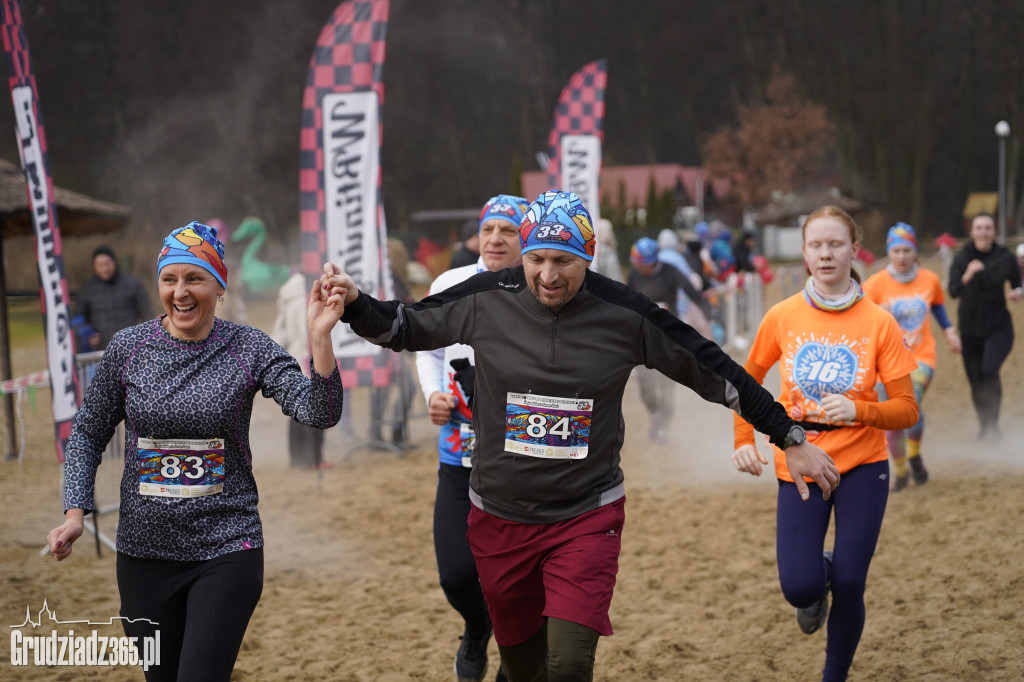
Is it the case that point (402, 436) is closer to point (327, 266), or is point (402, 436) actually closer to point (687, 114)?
point (327, 266)

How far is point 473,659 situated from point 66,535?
6.61 ft

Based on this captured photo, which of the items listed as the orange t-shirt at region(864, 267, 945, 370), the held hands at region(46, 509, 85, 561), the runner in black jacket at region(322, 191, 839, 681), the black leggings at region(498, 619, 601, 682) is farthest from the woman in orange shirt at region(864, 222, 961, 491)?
the held hands at region(46, 509, 85, 561)

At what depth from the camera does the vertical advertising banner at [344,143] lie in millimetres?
8375

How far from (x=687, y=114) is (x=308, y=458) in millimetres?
57553

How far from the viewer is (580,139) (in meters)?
13.9

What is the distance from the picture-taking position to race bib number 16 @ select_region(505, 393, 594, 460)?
325 centimetres

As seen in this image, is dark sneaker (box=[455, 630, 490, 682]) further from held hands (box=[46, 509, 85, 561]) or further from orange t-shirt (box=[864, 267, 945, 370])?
orange t-shirt (box=[864, 267, 945, 370])

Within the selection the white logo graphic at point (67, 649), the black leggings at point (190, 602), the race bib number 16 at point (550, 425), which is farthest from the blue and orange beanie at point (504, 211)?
the white logo graphic at point (67, 649)

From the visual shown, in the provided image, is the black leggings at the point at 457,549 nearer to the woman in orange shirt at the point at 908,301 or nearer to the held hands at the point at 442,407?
the held hands at the point at 442,407

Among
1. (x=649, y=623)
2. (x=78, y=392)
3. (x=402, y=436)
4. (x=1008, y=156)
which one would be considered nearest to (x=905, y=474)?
(x=649, y=623)

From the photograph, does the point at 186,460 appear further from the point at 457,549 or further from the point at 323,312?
the point at 457,549

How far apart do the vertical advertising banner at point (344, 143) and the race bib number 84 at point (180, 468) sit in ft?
17.6

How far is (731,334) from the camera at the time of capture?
52.2ft

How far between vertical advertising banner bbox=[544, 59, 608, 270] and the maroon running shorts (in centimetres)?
1025
